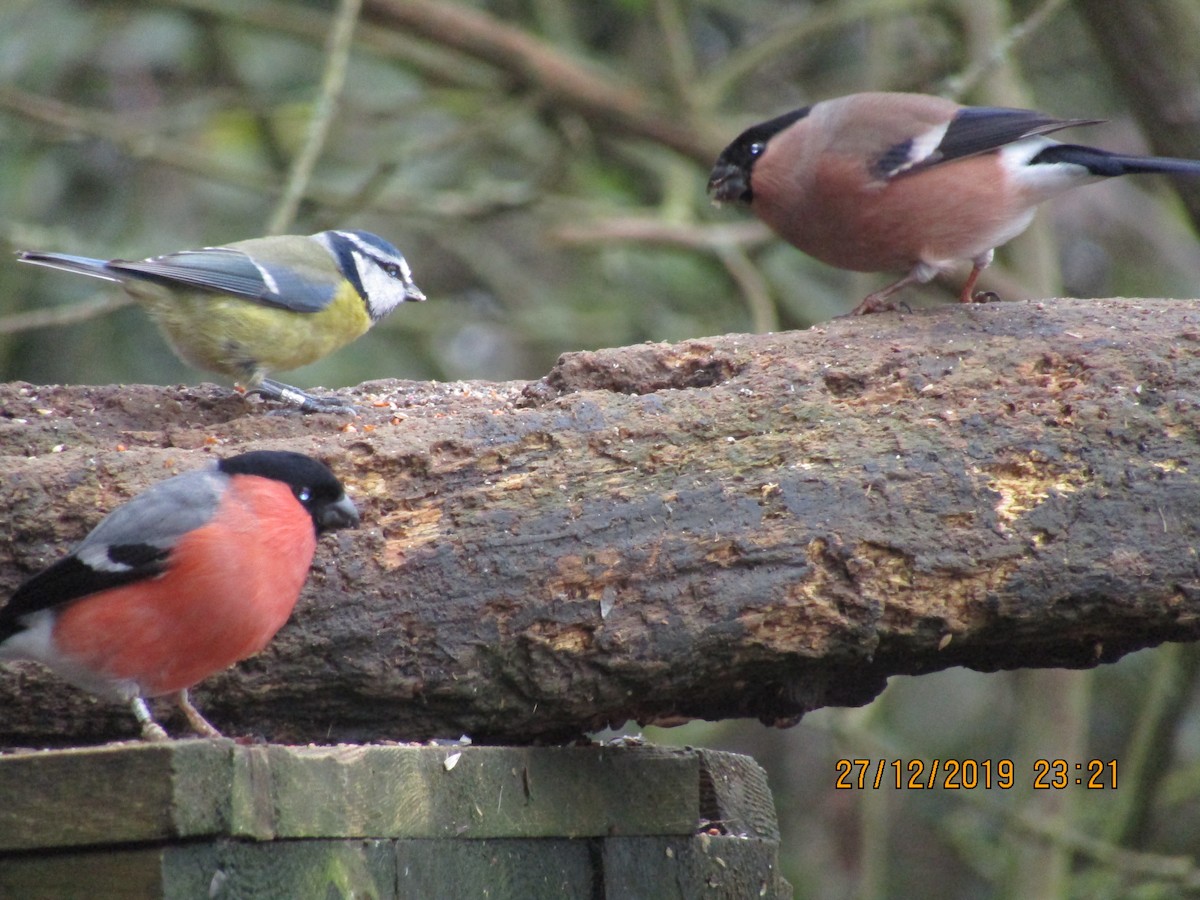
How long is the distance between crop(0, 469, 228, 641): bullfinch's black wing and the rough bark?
→ 235 mm

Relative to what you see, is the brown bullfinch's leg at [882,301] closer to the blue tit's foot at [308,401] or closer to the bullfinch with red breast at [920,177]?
the bullfinch with red breast at [920,177]

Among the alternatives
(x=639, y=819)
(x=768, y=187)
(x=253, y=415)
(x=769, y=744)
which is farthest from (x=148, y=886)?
(x=769, y=744)

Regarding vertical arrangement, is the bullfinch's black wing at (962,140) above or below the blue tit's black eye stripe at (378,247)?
below

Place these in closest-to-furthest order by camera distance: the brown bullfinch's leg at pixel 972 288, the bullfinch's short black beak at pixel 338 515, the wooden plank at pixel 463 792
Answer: the wooden plank at pixel 463 792 < the bullfinch's short black beak at pixel 338 515 < the brown bullfinch's leg at pixel 972 288

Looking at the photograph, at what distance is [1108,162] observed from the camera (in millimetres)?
4184

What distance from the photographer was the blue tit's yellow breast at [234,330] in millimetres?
4629

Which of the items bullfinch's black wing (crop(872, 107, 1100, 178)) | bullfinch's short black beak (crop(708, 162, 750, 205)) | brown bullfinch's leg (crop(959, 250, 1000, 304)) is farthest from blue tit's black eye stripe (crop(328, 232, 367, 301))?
brown bullfinch's leg (crop(959, 250, 1000, 304))

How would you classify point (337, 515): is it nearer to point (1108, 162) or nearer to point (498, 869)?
point (498, 869)

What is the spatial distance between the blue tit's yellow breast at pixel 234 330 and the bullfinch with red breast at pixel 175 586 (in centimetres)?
176

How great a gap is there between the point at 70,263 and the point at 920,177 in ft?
8.27

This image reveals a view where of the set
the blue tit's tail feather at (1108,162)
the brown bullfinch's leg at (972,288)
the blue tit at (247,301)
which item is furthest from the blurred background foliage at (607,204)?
the brown bullfinch's leg at (972,288)

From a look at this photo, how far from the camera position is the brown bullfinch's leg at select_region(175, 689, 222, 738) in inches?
119

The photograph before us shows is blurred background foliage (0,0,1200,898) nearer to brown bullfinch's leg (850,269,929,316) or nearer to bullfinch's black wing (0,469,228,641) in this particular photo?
brown bullfinch's leg (850,269,929,316)
